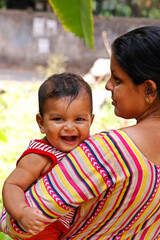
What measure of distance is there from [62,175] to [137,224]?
1.22 ft

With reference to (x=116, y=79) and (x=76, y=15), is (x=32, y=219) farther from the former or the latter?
(x=76, y=15)

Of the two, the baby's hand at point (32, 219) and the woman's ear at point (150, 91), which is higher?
the woman's ear at point (150, 91)

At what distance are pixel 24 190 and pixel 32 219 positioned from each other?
0.54 ft

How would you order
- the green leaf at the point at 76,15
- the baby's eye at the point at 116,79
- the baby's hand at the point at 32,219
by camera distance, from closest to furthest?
1. the baby's hand at the point at 32,219
2. the baby's eye at the point at 116,79
3. the green leaf at the point at 76,15

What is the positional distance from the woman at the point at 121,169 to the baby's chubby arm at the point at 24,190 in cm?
3

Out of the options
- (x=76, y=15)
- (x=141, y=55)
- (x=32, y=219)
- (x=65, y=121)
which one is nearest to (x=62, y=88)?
(x=65, y=121)

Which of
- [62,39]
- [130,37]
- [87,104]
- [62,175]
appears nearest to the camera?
[62,175]

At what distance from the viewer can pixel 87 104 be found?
5.63ft

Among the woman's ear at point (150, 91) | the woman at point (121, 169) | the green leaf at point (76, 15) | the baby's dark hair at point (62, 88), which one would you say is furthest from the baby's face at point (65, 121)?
the green leaf at point (76, 15)

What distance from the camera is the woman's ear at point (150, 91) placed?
5.08 ft

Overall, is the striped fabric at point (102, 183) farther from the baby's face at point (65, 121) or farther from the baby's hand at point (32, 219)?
the baby's face at point (65, 121)

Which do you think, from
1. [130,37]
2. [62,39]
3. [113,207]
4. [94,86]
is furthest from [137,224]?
[62,39]

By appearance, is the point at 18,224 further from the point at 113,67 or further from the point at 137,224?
the point at 113,67

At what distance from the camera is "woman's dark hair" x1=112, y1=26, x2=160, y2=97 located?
60.3 inches
